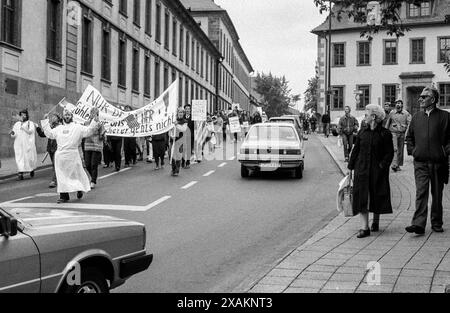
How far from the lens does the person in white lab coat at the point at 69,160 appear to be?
1195 centimetres

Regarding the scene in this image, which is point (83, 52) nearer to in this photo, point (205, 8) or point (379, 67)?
point (379, 67)

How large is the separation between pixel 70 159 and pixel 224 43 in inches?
2688

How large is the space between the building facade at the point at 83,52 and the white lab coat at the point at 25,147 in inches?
161

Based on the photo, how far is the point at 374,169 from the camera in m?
8.61

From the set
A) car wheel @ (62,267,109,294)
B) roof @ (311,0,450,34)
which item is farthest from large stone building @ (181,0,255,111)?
car wheel @ (62,267,109,294)

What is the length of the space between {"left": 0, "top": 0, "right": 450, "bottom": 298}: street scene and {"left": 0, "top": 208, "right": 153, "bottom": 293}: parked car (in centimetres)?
1

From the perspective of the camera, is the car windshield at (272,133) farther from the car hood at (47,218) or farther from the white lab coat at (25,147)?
the car hood at (47,218)

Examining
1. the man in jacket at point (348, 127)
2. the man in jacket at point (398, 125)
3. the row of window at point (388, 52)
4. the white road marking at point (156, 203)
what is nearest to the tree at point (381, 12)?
the white road marking at point (156, 203)

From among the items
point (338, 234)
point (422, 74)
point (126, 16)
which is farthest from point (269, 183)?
point (422, 74)

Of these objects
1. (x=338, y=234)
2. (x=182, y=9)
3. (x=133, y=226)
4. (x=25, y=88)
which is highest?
(x=182, y=9)

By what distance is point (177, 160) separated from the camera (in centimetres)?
1744

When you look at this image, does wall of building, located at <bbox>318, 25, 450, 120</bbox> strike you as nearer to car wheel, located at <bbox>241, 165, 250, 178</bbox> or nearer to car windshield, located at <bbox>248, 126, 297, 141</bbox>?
car windshield, located at <bbox>248, 126, 297, 141</bbox>

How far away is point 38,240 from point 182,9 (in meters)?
46.2

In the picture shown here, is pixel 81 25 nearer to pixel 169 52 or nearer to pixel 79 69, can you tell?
pixel 79 69
